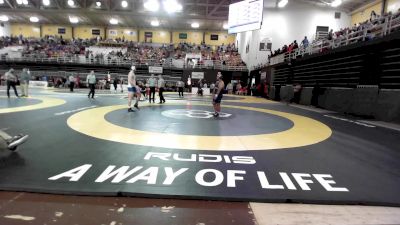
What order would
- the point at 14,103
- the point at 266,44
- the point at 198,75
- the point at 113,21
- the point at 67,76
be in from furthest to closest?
the point at 113,21
the point at 67,76
the point at 198,75
the point at 266,44
the point at 14,103

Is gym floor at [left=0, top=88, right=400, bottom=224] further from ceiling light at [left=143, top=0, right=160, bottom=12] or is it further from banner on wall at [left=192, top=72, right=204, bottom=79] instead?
ceiling light at [left=143, top=0, right=160, bottom=12]

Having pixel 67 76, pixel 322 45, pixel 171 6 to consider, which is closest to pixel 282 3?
pixel 322 45

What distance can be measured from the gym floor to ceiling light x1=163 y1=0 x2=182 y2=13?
33381mm

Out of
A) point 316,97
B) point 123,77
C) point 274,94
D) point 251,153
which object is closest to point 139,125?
point 251,153

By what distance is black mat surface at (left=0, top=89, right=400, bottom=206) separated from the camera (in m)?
3.03

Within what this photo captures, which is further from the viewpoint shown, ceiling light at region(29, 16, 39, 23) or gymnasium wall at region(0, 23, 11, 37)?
gymnasium wall at region(0, 23, 11, 37)

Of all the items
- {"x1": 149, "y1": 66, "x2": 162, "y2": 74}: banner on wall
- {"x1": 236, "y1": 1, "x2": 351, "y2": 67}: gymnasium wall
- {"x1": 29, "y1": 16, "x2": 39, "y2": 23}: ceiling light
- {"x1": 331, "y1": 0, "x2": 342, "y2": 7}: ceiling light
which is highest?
{"x1": 29, "y1": 16, "x2": 39, "y2": 23}: ceiling light

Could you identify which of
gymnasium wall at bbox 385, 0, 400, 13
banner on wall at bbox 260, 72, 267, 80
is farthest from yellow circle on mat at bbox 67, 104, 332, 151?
gymnasium wall at bbox 385, 0, 400, 13

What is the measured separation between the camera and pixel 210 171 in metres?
3.76

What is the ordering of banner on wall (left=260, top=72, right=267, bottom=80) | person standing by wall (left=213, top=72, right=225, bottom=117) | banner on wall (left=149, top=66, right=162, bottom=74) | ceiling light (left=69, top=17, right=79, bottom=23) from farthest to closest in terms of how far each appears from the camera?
ceiling light (left=69, top=17, right=79, bottom=23), banner on wall (left=149, top=66, right=162, bottom=74), banner on wall (left=260, top=72, right=267, bottom=80), person standing by wall (left=213, top=72, right=225, bottom=117)

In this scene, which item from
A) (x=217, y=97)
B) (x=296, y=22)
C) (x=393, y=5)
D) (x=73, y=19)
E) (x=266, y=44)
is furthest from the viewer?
(x=73, y=19)

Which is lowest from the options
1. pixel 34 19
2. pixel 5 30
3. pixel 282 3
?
pixel 5 30

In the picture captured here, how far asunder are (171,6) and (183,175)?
36582 mm

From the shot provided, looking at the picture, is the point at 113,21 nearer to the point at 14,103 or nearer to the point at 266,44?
the point at 266,44
